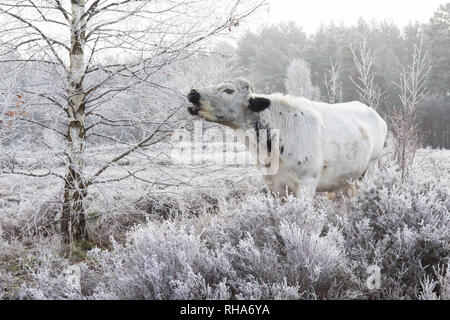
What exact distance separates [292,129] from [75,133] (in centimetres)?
275

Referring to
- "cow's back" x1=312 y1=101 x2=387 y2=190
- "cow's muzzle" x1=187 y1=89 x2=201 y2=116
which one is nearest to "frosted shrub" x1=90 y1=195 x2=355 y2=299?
"cow's muzzle" x1=187 y1=89 x2=201 y2=116

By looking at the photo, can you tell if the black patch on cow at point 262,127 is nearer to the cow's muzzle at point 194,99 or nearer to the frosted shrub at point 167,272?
the cow's muzzle at point 194,99

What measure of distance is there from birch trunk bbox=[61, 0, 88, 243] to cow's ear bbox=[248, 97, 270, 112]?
2027mm

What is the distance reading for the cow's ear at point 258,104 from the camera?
400cm

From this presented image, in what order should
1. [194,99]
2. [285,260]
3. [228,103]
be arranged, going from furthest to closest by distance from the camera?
[228,103] → [194,99] → [285,260]

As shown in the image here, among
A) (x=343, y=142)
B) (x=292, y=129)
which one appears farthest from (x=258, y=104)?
(x=343, y=142)

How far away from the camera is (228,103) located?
156 inches

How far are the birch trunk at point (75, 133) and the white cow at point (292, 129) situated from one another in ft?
5.01

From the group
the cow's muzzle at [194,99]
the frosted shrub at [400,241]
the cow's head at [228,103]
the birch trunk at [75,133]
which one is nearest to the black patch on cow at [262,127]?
the cow's head at [228,103]

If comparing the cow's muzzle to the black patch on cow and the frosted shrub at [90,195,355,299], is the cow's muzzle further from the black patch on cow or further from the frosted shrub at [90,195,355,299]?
the frosted shrub at [90,195,355,299]

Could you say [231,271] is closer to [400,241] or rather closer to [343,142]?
[400,241]
